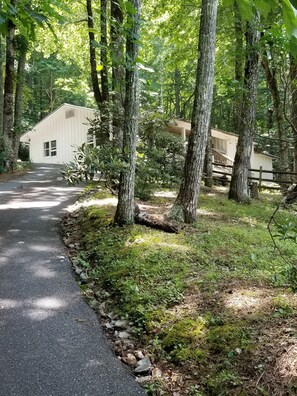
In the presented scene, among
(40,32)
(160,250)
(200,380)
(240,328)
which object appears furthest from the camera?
(40,32)

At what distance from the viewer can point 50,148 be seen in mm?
27609

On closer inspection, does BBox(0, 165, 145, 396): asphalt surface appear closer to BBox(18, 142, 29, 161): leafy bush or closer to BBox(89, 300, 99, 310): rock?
BBox(89, 300, 99, 310): rock

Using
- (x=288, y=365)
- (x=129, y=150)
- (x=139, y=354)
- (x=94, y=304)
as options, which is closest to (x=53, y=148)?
(x=129, y=150)

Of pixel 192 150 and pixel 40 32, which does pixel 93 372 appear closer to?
pixel 192 150

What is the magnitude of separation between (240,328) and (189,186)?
4152mm

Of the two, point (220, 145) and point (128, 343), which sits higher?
point (220, 145)

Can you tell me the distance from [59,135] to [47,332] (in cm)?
2424

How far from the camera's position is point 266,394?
2545 millimetres

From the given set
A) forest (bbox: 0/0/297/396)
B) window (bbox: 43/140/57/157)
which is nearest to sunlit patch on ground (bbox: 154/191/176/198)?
forest (bbox: 0/0/297/396)

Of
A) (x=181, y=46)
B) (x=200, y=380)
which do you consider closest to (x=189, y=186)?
(x=200, y=380)

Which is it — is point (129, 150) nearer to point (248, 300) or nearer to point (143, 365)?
point (248, 300)

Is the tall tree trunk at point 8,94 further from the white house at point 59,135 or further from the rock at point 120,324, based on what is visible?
the rock at point 120,324

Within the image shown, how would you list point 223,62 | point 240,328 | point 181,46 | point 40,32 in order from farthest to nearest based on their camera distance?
point 40,32 < point 181,46 < point 223,62 < point 240,328

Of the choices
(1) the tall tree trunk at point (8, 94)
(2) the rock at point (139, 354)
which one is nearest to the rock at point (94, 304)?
(2) the rock at point (139, 354)
